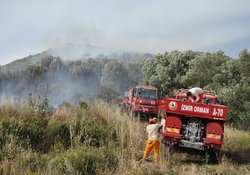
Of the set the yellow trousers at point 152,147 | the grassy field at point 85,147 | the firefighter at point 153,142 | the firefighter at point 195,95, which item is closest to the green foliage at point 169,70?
the grassy field at point 85,147

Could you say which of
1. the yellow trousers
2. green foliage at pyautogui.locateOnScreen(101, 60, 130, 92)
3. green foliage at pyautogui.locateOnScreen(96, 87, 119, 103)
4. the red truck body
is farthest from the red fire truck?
green foliage at pyautogui.locateOnScreen(101, 60, 130, 92)

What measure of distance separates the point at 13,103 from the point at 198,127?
6.09 meters

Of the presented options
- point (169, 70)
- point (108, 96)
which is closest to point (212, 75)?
point (169, 70)

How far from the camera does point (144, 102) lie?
76.2ft

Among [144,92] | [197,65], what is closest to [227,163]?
[144,92]

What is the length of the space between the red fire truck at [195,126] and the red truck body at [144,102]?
11011 millimetres

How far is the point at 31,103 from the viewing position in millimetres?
11641

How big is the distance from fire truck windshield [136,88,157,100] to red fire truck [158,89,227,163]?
1185 centimetres

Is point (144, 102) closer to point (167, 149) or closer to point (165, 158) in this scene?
point (167, 149)

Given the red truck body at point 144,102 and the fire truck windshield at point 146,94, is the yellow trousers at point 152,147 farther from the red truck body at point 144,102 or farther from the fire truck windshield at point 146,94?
the fire truck windshield at point 146,94

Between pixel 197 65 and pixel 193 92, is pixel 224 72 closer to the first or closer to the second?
pixel 197 65

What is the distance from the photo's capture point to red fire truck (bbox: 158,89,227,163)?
36.5 feet

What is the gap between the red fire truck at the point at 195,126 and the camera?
11.1m

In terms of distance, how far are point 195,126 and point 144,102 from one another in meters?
11.7
